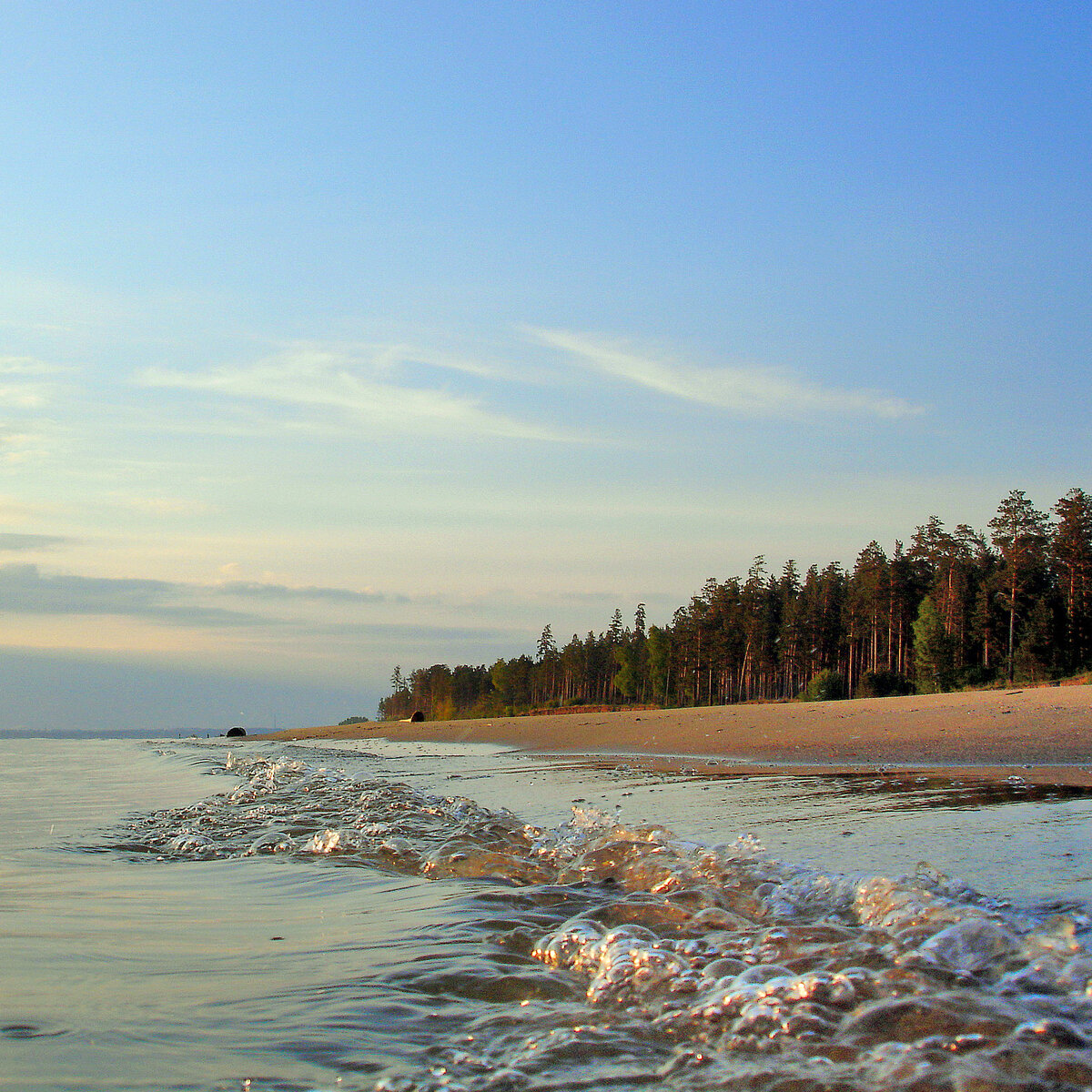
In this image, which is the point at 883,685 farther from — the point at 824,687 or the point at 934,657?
the point at 934,657

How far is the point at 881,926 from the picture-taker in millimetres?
3801

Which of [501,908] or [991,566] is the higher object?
[991,566]

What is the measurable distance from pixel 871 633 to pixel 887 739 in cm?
6235

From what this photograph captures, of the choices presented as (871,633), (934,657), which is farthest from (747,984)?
(871,633)

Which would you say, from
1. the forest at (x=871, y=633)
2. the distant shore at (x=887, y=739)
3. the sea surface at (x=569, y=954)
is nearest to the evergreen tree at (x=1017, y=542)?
the forest at (x=871, y=633)

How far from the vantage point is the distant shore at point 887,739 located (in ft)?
39.1

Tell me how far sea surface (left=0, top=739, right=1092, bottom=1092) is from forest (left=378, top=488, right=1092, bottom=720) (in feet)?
164

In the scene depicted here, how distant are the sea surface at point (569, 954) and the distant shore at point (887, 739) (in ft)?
13.8

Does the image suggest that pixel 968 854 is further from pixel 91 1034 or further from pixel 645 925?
pixel 91 1034

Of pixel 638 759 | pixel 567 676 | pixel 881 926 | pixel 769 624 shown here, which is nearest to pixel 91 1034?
pixel 881 926

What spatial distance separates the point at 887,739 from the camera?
50.5 feet

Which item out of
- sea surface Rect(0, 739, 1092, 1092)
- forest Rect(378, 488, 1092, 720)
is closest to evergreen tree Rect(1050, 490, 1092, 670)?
forest Rect(378, 488, 1092, 720)

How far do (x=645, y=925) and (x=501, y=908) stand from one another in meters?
0.93

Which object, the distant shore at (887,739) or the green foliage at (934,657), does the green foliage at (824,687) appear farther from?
the distant shore at (887,739)
